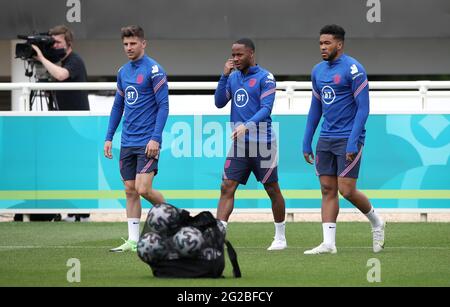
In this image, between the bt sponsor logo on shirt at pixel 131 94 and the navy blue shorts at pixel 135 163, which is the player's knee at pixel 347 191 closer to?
the navy blue shorts at pixel 135 163

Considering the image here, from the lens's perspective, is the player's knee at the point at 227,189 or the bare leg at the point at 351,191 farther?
the player's knee at the point at 227,189

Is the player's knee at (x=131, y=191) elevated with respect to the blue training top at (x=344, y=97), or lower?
lower

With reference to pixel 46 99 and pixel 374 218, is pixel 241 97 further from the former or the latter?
pixel 46 99

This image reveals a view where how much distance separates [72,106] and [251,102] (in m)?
4.55

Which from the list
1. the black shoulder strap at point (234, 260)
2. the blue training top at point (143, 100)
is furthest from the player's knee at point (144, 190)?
the black shoulder strap at point (234, 260)

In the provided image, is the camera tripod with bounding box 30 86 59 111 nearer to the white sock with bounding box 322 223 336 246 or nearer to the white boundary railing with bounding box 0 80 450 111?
the white boundary railing with bounding box 0 80 450 111

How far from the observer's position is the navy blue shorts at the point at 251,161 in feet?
40.1

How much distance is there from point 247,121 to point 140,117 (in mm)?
1044

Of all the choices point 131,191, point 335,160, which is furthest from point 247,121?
point 131,191

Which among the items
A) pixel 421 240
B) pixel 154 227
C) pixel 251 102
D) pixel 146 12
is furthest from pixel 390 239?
pixel 146 12

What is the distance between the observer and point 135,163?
12180mm

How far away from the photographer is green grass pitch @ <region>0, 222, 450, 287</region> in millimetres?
9609

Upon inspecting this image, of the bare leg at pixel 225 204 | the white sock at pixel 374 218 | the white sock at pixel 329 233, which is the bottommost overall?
the white sock at pixel 329 233

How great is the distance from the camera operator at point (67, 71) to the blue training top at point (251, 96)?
4.19 metres
